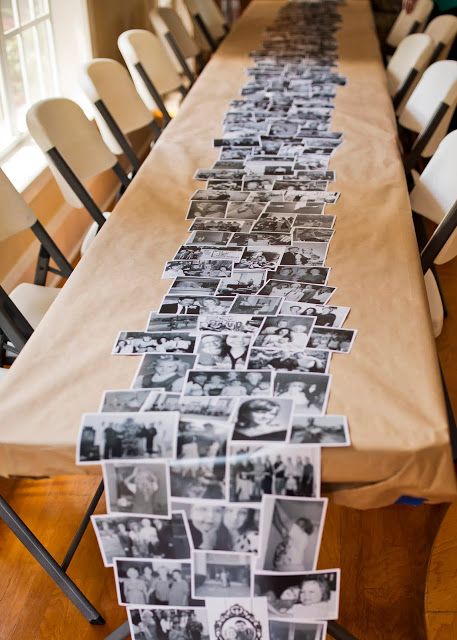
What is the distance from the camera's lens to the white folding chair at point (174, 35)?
180 inches

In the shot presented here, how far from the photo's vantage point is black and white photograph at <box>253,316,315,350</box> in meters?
1.62

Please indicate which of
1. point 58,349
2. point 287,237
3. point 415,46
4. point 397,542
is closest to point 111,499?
point 58,349

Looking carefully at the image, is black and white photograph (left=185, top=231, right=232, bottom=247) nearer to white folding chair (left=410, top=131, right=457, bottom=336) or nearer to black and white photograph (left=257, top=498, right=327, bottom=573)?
white folding chair (left=410, top=131, right=457, bottom=336)

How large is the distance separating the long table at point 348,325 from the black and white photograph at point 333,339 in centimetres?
3

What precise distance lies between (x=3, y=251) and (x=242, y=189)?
1.26 m

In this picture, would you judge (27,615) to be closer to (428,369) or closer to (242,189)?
(428,369)

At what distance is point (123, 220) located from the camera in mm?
2242

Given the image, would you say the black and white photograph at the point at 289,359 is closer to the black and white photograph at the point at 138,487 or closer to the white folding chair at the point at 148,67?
the black and white photograph at the point at 138,487

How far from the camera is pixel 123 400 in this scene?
1.47 metres

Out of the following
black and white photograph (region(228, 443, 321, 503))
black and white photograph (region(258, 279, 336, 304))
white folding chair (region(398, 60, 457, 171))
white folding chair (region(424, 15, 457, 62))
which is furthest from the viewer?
white folding chair (region(424, 15, 457, 62))

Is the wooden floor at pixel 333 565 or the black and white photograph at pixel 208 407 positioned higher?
the black and white photograph at pixel 208 407

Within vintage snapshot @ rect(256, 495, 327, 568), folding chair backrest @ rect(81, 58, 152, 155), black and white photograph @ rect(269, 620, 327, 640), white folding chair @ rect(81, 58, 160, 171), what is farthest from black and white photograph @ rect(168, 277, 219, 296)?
folding chair backrest @ rect(81, 58, 152, 155)

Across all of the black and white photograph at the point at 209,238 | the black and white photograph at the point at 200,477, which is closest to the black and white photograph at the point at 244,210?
the black and white photograph at the point at 209,238

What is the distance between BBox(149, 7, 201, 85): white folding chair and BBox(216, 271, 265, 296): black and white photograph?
9.33 ft
